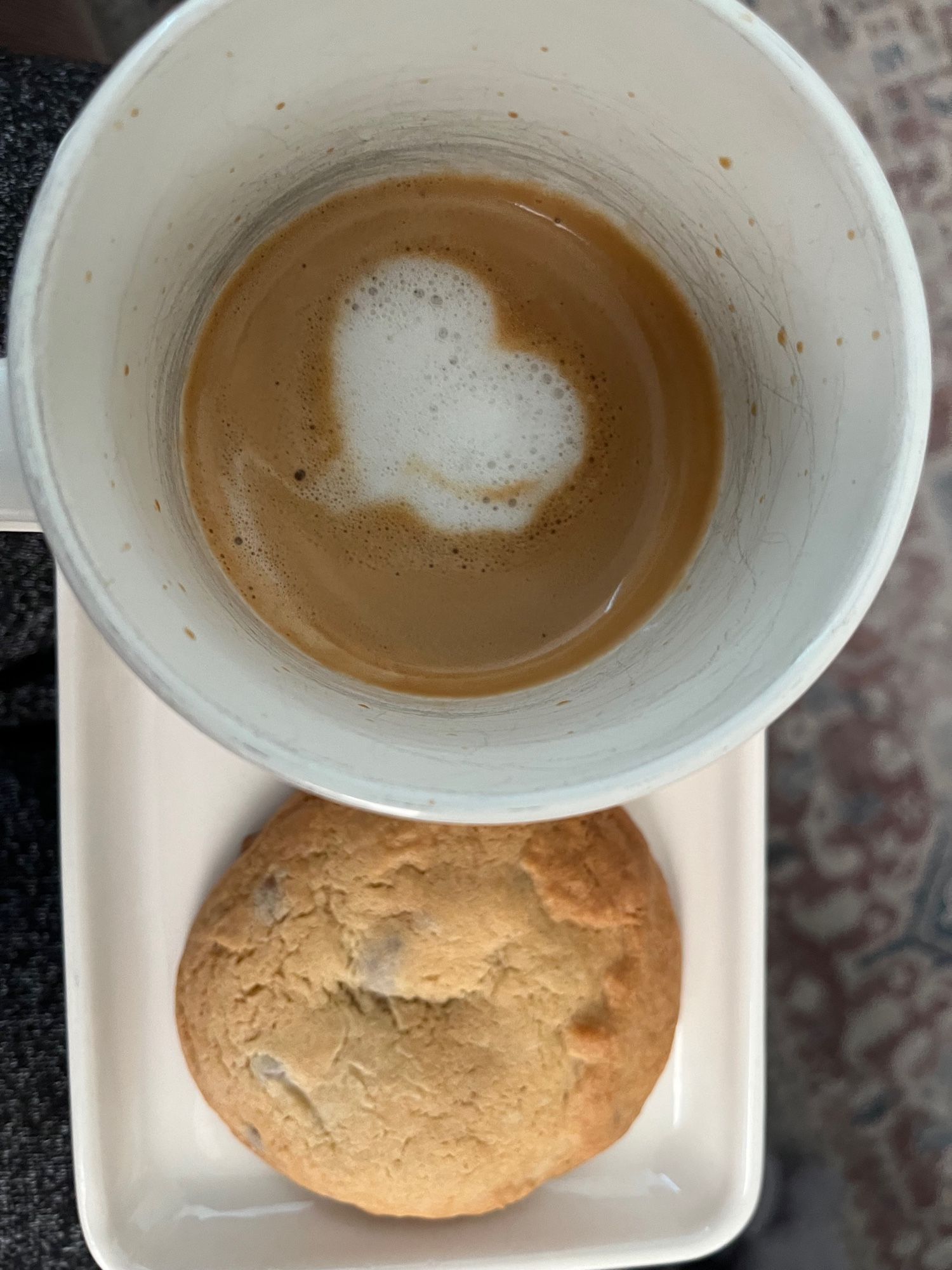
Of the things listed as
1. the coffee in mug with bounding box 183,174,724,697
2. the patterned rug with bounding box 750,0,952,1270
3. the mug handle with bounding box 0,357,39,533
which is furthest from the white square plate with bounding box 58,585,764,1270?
the patterned rug with bounding box 750,0,952,1270

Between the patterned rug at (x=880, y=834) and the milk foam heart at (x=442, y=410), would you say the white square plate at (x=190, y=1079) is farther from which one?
the patterned rug at (x=880, y=834)

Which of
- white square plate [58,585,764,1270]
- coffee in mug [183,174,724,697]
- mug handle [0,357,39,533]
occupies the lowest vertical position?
white square plate [58,585,764,1270]

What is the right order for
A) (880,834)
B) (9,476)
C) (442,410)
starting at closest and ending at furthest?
(9,476) → (442,410) → (880,834)

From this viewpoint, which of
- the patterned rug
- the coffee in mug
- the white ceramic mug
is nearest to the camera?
the white ceramic mug

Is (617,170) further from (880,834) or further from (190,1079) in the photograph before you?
(880,834)

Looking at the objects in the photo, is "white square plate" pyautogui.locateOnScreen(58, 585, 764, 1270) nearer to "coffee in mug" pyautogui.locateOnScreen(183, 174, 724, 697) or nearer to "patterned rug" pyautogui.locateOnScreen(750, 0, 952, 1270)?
"coffee in mug" pyautogui.locateOnScreen(183, 174, 724, 697)

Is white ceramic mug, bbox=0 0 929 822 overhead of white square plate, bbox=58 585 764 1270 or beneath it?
overhead

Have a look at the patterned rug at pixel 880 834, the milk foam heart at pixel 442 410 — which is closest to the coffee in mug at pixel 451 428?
the milk foam heart at pixel 442 410

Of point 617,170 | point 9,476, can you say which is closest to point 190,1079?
point 9,476
